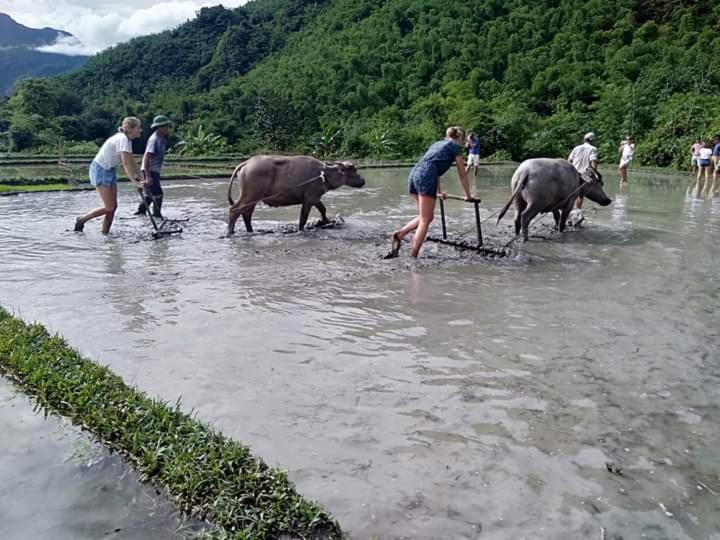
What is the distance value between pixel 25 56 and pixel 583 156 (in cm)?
17614

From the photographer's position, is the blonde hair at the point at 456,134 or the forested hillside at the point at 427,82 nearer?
the blonde hair at the point at 456,134

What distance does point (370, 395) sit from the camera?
12.3 ft

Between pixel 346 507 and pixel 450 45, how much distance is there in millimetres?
61608

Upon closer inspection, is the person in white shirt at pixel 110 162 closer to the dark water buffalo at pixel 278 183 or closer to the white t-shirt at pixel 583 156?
the dark water buffalo at pixel 278 183

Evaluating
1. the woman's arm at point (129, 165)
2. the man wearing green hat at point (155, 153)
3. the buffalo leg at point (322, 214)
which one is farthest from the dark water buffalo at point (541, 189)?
the man wearing green hat at point (155, 153)

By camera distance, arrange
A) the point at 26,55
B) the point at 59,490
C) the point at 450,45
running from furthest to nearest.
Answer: the point at 26,55
the point at 450,45
the point at 59,490

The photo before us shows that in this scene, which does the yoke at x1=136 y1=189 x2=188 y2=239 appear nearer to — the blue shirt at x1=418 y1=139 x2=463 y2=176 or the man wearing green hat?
the man wearing green hat

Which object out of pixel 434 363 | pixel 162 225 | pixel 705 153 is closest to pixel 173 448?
pixel 434 363

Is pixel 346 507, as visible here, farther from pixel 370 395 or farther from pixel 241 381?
pixel 241 381

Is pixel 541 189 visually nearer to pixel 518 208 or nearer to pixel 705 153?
pixel 518 208

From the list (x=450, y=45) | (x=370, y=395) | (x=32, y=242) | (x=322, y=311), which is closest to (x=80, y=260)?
(x=32, y=242)

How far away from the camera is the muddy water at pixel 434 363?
2781mm

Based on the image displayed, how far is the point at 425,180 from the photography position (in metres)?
7.24

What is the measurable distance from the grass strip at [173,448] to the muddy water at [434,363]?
21cm
